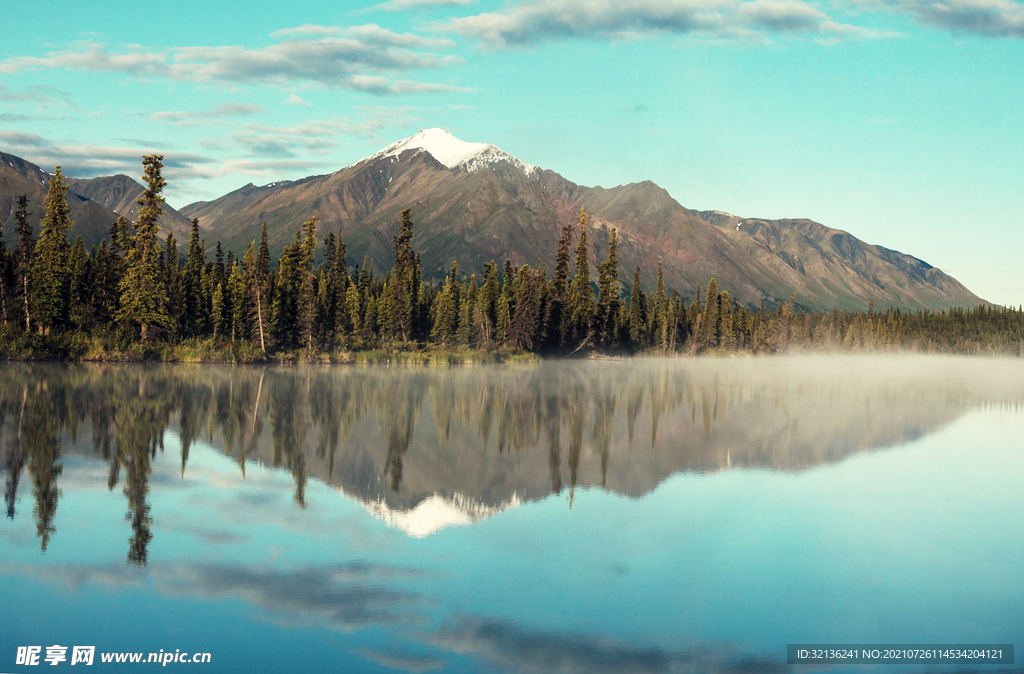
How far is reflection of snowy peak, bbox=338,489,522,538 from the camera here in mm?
19641

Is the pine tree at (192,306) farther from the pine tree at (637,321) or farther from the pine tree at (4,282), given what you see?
the pine tree at (637,321)

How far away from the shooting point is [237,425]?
3616cm

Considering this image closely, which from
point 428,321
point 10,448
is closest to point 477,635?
point 10,448

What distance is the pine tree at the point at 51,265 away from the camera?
86812 millimetres

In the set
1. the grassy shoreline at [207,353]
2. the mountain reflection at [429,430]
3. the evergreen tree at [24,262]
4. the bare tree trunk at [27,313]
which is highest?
the evergreen tree at [24,262]

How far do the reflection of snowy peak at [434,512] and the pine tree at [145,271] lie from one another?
72.9 metres

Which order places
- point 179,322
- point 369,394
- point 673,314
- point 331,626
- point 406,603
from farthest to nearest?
1. point 673,314
2. point 179,322
3. point 369,394
4. point 406,603
5. point 331,626

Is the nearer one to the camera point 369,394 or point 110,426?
point 110,426

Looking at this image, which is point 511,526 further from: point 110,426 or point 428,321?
point 428,321

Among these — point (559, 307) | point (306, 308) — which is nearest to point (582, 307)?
point (559, 307)

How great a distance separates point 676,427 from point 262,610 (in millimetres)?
29743

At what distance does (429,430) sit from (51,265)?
7045cm

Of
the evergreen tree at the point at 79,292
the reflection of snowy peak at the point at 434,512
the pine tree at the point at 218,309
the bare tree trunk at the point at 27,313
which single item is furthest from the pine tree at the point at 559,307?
the reflection of snowy peak at the point at 434,512

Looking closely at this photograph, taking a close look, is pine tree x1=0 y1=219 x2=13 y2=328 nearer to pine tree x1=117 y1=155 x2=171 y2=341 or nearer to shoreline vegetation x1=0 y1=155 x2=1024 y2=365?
shoreline vegetation x1=0 y1=155 x2=1024 y2=365
